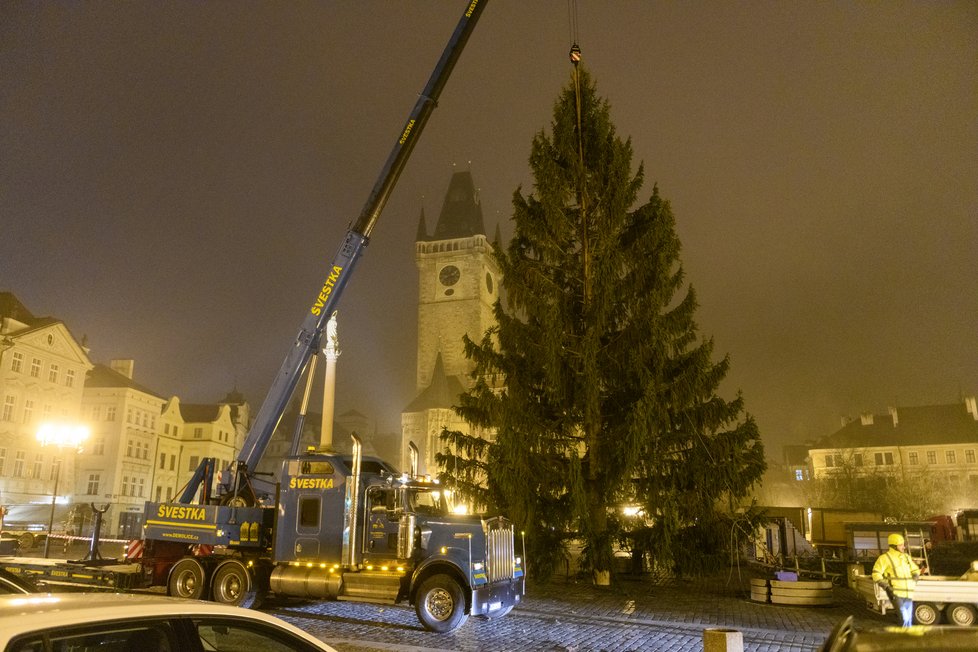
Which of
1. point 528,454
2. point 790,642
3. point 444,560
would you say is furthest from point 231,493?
point 790,642

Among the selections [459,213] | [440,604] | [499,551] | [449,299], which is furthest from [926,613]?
[459,213]

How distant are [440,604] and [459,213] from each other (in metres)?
80.3

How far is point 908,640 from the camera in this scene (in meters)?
2.37

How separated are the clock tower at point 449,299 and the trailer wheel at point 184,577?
188ft

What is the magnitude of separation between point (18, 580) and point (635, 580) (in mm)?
15446

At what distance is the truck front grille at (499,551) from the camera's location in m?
12.1

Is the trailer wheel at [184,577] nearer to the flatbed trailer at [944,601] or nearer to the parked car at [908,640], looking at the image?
the flatbed trailer at [944,601]

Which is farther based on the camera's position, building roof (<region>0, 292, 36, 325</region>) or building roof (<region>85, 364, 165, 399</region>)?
building roof (<region>85, 364, 165, 399</region>)

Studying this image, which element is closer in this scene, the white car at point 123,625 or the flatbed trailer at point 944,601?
the white car at point 123,625

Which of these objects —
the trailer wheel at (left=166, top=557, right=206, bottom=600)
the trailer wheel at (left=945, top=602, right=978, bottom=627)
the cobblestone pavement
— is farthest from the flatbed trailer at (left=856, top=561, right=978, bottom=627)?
the trailer wheel at (left=166, top=557, right=206, bottom=600)

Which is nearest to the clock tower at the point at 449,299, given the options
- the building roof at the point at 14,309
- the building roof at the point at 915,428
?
the building roof at the point at 14,309

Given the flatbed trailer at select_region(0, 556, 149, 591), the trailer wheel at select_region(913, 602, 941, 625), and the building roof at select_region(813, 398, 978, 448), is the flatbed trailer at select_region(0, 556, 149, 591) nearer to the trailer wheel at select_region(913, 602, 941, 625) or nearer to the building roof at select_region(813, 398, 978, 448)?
the trailer wheel at select_region(913, 602, 941, 625)

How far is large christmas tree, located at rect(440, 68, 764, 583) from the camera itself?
17.7 metres

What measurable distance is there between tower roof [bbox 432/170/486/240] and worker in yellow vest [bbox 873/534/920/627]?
254ft
